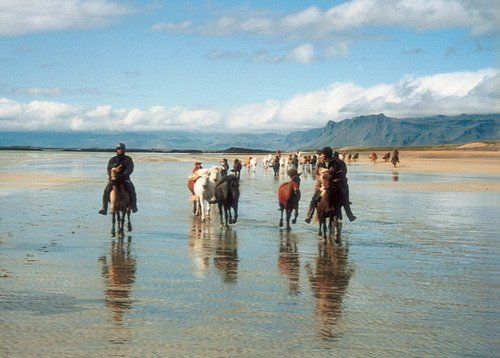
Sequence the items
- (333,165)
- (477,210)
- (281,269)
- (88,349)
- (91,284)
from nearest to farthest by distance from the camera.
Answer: (88,349) < (91,284) < (281,269) < (333,165) < (477,210)

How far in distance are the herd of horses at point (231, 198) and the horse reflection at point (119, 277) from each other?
196 cm

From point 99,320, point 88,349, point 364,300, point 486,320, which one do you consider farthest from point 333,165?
point 88,349

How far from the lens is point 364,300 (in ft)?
32.5

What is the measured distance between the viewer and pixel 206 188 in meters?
21.0

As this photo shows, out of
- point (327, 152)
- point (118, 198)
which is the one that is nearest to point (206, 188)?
point (118, 198)

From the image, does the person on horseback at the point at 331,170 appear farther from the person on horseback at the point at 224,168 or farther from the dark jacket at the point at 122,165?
the person on horseback at the point at 224,168

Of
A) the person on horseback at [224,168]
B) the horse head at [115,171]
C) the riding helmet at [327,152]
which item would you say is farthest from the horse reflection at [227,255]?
the person on horseback at [224,168]

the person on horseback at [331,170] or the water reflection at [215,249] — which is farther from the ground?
the person on horseback at [331,170]

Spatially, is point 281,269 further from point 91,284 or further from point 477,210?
point 477,210

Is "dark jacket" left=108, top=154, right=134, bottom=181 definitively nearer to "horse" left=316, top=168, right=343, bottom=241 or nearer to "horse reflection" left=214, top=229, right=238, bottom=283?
"horse reflection" left=214, top=229, right=238, bottom=283

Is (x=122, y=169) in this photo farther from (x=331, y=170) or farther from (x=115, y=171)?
(x=331, y=170)

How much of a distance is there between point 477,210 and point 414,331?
57.9ft

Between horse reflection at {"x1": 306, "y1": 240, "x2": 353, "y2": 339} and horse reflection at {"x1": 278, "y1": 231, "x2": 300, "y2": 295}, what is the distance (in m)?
0.26

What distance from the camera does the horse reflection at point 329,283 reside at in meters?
8.58
